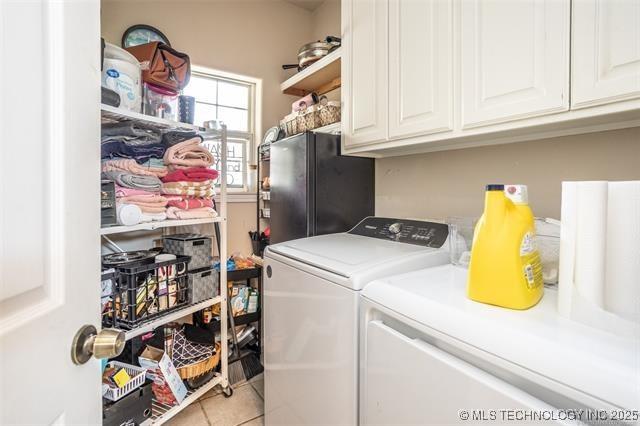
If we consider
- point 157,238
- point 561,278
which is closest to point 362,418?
point 561,278

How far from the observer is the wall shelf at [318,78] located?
80.0 inches

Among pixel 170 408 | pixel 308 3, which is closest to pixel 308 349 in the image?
pixel 170 408

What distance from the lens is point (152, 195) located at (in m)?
1.58

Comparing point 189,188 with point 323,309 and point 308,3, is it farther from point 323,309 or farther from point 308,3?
point 308,3

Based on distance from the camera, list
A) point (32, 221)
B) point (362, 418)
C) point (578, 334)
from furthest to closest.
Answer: point (362, 418), point (578, 334), point (32, 221)

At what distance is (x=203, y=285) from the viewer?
1.82 metres

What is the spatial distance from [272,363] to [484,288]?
1.07 metres

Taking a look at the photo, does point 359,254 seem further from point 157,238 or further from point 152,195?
point 157,238

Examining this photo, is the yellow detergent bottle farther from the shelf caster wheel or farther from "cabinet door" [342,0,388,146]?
the shelf caster wheel

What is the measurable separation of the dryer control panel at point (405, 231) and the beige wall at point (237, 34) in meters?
1.25

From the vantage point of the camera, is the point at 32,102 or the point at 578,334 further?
the point at 578,334

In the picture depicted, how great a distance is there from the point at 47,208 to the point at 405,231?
1.38m

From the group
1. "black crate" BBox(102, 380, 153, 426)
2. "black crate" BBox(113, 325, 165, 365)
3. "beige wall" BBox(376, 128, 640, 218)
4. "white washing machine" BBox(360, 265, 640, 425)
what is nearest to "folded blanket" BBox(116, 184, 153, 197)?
"black crate" BBox(113, 325, 165, 365)

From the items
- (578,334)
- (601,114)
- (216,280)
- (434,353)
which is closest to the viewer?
(578,334)
